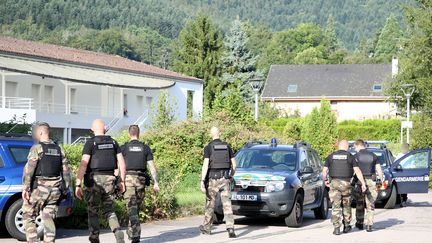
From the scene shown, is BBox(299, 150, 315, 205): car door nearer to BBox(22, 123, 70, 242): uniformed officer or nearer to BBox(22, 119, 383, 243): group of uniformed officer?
BBox(22, 119, 383, 243): group of uniformed officer

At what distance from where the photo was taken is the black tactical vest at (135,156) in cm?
1283

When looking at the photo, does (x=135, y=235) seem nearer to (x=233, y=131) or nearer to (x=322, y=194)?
(x=322, y=194)

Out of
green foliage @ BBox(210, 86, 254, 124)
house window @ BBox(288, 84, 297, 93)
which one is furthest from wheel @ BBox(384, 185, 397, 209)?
house window @ BBox(288, 84, 297, 93)

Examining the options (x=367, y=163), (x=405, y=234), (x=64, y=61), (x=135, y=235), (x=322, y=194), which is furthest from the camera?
(x=64, y=61)

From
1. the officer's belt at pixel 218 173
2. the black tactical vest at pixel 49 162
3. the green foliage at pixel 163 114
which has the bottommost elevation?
the officer's belt at pixel 218 173

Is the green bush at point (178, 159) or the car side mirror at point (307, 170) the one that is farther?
the car side mirror at point (307, 170)

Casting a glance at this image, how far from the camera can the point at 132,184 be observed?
12766 mm

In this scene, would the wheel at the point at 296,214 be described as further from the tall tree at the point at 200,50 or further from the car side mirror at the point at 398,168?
the tall tree at the point at 200,50

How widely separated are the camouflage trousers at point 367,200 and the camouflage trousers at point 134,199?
5.33 m

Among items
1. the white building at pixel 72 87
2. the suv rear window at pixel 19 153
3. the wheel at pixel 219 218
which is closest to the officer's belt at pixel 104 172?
the suv rear window at pixel 19 153

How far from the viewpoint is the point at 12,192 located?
42.4ft

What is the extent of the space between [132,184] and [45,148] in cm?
213

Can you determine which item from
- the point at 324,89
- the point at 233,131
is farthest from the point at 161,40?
the point at 233,131

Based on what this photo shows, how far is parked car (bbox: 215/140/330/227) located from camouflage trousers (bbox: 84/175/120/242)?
4.72 meters
